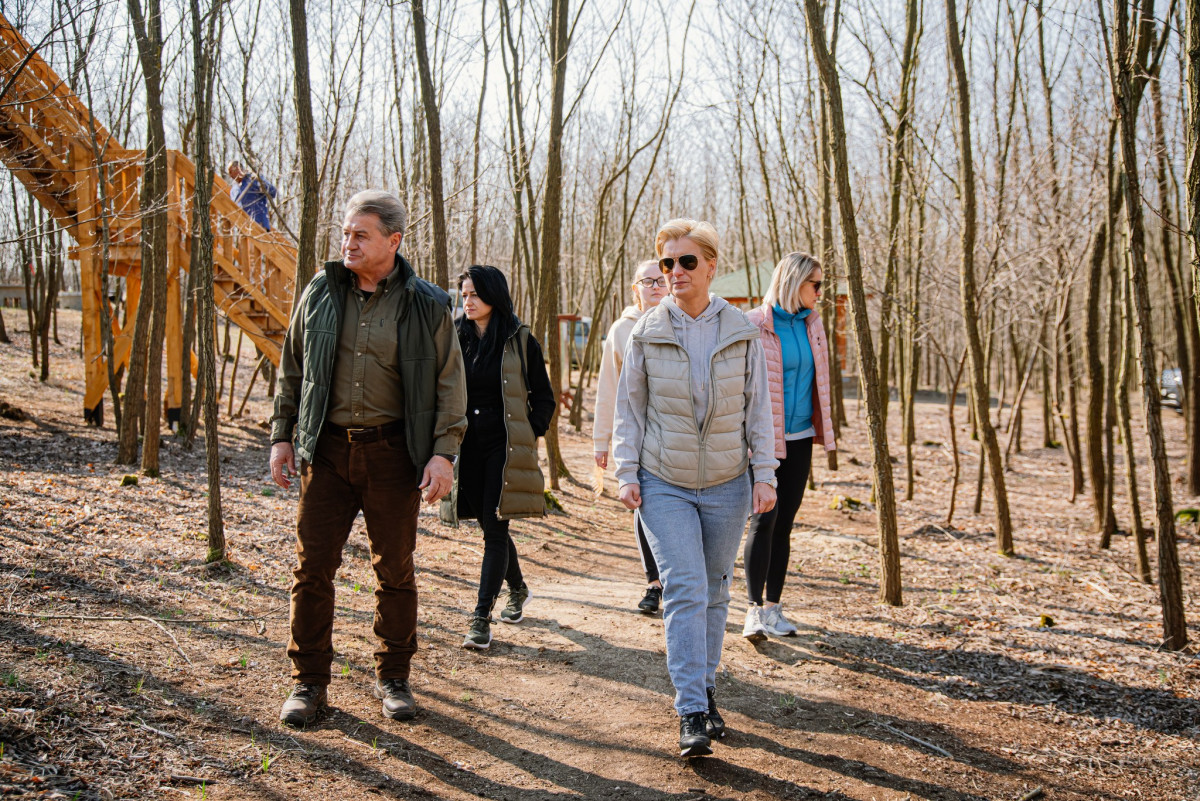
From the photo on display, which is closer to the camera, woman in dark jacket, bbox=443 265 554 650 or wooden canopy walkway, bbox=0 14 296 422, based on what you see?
woman in dark jacket, bbox=443 265 554 650

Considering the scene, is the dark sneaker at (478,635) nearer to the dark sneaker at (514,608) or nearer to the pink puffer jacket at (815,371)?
the dark sneaker at (514,608)

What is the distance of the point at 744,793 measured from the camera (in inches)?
119

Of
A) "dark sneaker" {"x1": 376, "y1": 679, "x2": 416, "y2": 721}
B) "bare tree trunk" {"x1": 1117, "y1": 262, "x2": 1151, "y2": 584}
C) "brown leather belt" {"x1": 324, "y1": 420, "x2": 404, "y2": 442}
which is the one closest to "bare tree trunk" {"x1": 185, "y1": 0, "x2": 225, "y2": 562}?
"brown leather belt" {"x1": 324, "y1": 420, "x2": 404, "y2": 442}

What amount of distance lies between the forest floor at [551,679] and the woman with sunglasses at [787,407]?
31cm

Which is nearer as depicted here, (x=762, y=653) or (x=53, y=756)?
(x=53, y=756)

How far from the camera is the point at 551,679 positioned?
406cm

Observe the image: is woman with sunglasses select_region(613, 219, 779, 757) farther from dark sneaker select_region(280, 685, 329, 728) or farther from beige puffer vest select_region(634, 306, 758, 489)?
dark sneaker select_region(280, 685, 329, 728)

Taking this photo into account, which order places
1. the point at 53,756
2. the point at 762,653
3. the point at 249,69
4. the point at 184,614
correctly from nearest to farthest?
the point at 53,756
the point at 184,614
the point at 762,653
the point at 249,69

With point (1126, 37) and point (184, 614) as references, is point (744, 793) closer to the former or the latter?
point (184, 614)

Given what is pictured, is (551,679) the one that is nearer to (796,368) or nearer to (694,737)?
(694,737)

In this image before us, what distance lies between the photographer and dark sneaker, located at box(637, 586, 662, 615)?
5.16 meters

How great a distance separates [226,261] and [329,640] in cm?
873

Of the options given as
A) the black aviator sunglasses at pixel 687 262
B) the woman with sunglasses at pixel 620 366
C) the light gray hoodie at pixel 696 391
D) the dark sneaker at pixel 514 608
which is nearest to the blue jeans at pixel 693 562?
the light gray hoodie at pixel 696 391

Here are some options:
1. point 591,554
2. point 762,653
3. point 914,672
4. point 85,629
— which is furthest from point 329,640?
point 591,554
